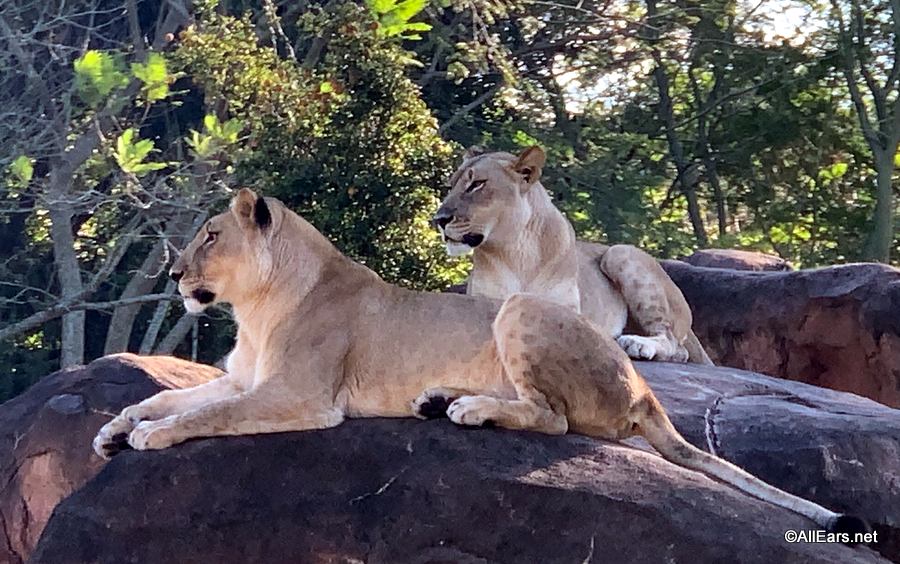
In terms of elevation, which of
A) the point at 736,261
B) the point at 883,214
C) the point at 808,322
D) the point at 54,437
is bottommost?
the point at 883,214

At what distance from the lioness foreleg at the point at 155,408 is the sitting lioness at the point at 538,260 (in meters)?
2.10

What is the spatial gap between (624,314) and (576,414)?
13.5 ft

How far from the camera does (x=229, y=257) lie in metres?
6.10

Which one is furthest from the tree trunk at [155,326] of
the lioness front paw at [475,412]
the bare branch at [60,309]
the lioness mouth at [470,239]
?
the lioness front paw at [475,412]

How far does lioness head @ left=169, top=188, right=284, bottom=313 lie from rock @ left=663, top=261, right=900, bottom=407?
6.40 m

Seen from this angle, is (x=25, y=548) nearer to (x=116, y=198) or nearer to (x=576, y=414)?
(x=576, y=414)

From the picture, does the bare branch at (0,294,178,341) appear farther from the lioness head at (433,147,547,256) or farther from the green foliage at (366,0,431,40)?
the lioness head at (433,147,547,256)

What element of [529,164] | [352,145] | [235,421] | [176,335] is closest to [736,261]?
[352,145]

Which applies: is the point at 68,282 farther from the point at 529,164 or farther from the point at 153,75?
the point at 529,164

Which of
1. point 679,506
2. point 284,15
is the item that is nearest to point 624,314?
point 679,506

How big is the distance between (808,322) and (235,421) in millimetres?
7110

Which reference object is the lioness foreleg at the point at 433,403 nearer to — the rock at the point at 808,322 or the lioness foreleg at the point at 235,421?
the lioness foreleg at the point at 235,421

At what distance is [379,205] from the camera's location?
11.0 metres

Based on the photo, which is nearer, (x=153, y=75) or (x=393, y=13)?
(x=153, y=75)
